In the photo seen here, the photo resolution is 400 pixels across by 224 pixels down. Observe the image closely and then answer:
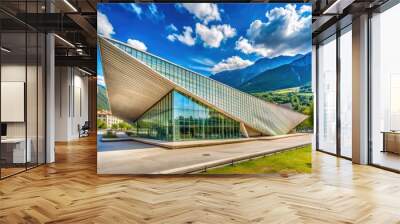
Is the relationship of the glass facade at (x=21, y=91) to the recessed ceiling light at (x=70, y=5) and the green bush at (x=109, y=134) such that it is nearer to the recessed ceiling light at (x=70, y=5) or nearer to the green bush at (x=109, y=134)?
the recessed ceiling light at (x=70, y=5)

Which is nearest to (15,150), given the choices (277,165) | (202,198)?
(202,198)

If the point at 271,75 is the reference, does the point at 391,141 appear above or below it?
below

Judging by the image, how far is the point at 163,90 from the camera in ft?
19.6

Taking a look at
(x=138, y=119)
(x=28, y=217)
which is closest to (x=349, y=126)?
(x=138, y=119)

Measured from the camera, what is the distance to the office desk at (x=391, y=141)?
21.9 feet

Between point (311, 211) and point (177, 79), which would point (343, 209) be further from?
point (177, 79)

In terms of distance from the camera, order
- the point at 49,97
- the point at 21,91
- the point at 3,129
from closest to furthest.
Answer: the point at 3,129 < the point at 21,91 < the point at 49,97

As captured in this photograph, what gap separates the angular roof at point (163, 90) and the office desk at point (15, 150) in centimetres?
230

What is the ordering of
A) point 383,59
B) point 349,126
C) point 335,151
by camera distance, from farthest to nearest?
point 335,151, point 349,126, point 383,59

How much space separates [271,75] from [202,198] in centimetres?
281

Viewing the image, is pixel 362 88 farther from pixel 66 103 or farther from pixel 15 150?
pixel 66 103

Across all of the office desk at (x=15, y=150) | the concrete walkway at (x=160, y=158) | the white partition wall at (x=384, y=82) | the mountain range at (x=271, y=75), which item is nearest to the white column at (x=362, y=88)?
the white partition wall at (x=384, y=82)

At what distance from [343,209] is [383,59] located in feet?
14.9

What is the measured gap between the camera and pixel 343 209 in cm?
394
